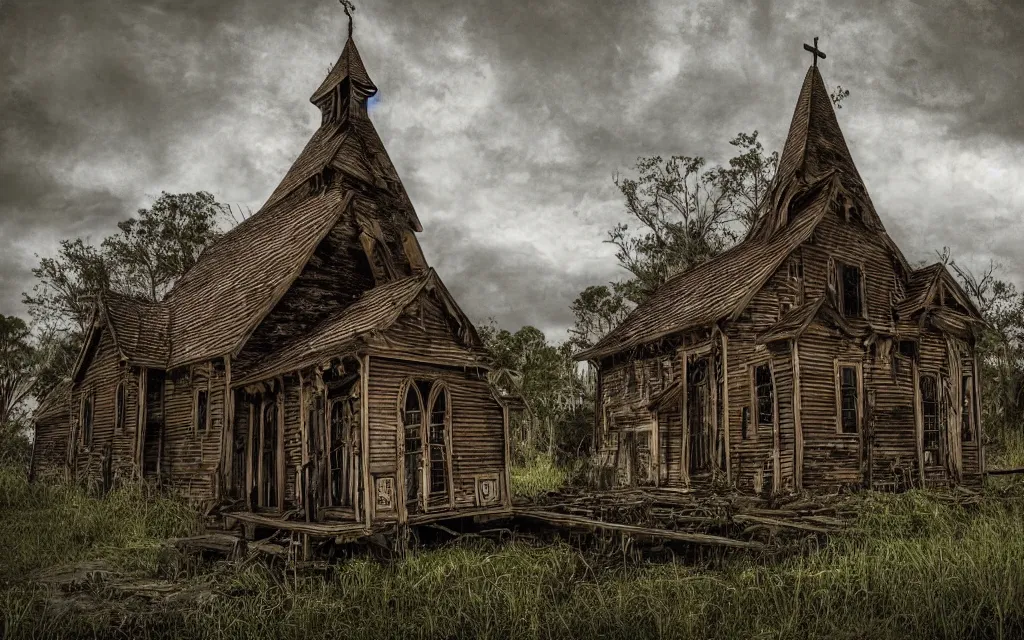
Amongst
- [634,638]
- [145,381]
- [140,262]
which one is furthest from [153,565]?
[140,262]

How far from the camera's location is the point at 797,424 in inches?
725

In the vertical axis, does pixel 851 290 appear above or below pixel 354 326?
above

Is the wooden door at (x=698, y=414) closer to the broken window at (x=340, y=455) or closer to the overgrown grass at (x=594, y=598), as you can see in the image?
the overgrown grass at (x=594, y=598)

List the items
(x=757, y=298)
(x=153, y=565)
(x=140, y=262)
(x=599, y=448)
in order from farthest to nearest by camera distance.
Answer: (x=140, y=262), (x=599, y=448), (x=757, y=298), (x=153, y=565)

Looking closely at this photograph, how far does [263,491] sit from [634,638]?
423 inches

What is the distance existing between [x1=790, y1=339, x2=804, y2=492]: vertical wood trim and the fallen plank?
5.12m

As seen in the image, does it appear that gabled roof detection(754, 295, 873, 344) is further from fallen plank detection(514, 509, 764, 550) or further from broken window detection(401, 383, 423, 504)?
broken window detection(401, 383, 423, 504)

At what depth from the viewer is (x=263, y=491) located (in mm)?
17266

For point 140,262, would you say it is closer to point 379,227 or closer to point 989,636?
point 379,227

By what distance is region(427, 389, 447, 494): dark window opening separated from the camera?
52.3 ft

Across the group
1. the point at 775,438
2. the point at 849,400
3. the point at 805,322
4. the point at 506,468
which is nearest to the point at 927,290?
the point at 849,400

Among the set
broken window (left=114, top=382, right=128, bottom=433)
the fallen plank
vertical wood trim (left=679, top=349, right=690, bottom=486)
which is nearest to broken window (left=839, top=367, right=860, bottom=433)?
vertical wood trim (left=679, top=349, right=690, bottom=486)

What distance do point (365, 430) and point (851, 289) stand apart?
47.3ft

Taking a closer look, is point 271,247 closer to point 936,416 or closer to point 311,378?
point 311,378
